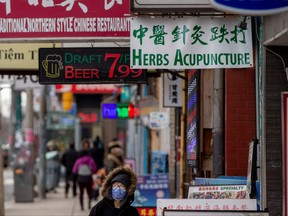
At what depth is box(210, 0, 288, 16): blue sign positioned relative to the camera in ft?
25.6

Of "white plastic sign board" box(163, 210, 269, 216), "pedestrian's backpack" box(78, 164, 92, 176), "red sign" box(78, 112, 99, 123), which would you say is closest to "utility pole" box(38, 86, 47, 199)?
"pedestrian's backpack" box(78, 164, 92, 176)

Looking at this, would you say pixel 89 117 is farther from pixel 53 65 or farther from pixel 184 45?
pixel 184 45

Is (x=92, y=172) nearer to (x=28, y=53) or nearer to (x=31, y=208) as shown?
(x=31, y=208)

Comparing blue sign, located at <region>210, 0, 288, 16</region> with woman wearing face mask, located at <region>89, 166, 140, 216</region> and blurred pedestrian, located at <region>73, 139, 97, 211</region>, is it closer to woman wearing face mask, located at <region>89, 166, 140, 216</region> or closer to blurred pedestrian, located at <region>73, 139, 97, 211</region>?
woman wearing face mask, located at <region>89, 166, 140, 216</region>

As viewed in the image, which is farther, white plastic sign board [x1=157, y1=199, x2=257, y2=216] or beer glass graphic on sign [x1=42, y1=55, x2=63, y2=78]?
beer glass graphic on sign [x1=42, y1=55, x2=63, y2=78]

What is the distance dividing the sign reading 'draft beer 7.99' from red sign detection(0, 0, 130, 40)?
0.55 m

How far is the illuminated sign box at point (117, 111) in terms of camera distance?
932 inches

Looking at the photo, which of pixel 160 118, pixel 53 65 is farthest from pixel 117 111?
pixel 53 65

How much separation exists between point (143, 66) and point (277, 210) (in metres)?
2.19

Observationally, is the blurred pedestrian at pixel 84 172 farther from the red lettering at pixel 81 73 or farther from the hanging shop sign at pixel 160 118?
the red lettering at pixel 81 73

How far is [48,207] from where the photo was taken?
2566 cm

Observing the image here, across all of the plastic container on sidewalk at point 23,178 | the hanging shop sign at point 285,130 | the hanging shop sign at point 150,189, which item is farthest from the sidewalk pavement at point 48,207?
the hanging shop sign at point 285,130

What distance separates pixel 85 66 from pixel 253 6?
14.3ft

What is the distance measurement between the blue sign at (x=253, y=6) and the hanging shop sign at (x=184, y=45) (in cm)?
230
